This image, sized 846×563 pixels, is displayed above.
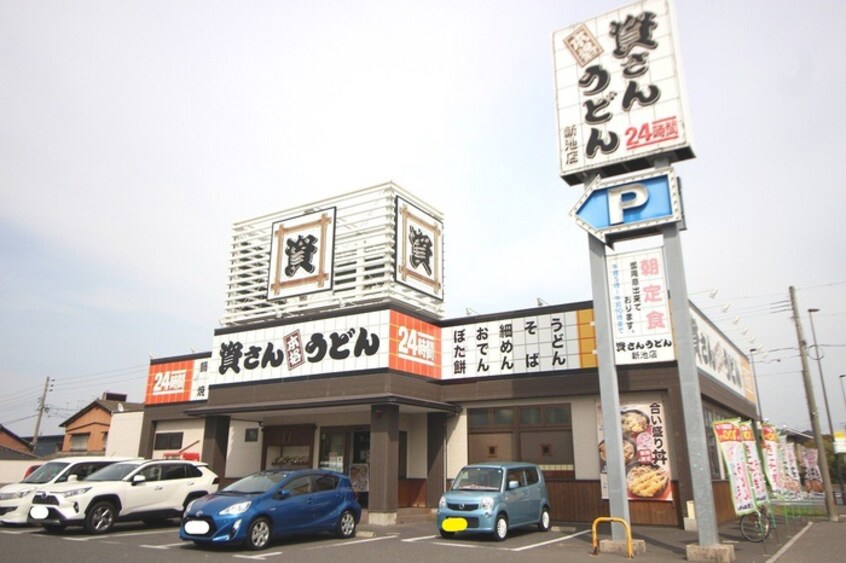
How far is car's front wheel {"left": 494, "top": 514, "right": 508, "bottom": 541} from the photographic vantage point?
39.4 feet

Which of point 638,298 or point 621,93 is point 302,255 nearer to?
point 638,298

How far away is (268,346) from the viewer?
19.1m

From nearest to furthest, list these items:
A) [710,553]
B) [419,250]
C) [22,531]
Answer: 1. [710,553]
2. [22,531]
3. [419,250]

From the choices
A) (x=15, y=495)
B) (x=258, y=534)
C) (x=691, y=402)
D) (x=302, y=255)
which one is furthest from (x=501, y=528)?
(x=302, y=255)

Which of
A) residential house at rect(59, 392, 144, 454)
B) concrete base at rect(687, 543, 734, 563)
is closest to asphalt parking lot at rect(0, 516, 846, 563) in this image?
concrete base at rect(687, 543, 734, 563)

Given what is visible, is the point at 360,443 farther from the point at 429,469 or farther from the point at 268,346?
the point at 268,346

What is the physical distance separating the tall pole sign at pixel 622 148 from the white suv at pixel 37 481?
469 inches

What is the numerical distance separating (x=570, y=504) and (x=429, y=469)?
4.35 m

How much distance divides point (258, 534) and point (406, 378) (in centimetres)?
727

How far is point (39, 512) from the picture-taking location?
11.8 metres

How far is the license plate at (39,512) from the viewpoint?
1173 centimetres

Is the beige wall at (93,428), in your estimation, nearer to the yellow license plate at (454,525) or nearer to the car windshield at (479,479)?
the car windshield at (479,479)

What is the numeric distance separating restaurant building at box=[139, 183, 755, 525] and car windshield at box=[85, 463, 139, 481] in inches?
193

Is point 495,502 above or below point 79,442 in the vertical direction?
below
